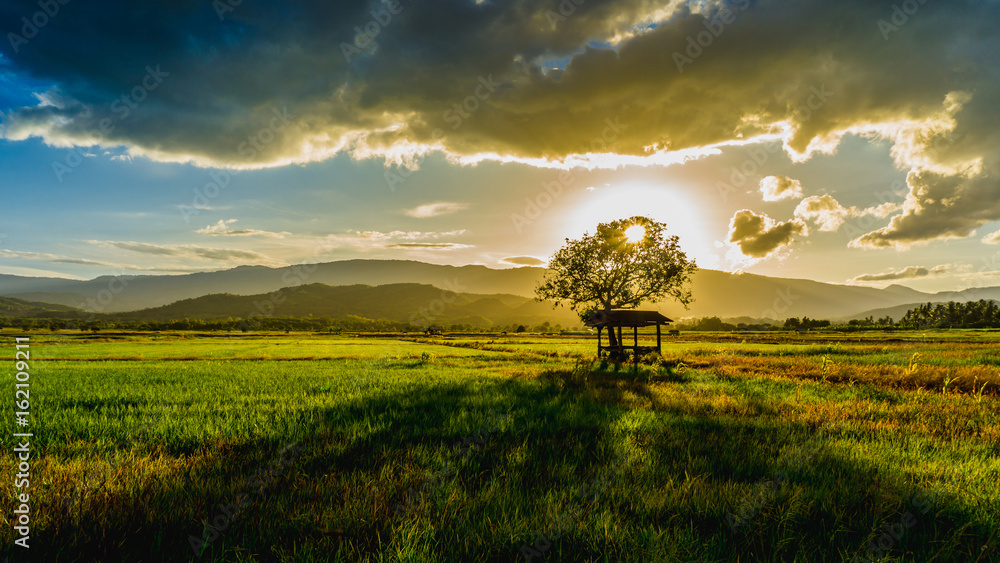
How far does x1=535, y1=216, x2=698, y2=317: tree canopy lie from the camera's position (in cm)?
3609

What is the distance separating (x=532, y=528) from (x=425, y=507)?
3.28 ft

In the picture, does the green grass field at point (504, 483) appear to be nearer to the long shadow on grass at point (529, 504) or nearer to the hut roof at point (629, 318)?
the long shadow on grass at point (529, 504)

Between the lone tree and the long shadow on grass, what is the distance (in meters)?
30.7

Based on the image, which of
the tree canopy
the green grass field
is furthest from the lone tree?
the green grass field

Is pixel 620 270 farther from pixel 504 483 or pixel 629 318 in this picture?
pixel 504 483

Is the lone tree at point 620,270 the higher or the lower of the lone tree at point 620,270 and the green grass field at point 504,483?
the higher

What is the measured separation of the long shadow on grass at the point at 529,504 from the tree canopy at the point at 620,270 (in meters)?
30.7

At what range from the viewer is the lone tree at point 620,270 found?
118 ft

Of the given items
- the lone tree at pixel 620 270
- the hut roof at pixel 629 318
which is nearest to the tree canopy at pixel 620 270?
the lone tree at pixel 620 270

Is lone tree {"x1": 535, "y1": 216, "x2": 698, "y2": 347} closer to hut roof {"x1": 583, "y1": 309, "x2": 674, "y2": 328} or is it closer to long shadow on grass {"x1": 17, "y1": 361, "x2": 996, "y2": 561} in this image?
hut roof {"x1": 583, "y1": 309, "x2": 674, "y2": 328}

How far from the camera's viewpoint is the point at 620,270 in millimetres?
36250

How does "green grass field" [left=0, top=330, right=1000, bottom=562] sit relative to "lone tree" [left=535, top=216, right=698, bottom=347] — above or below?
below

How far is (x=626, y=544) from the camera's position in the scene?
9.48ft

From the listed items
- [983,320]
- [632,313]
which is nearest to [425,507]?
[632,313]
